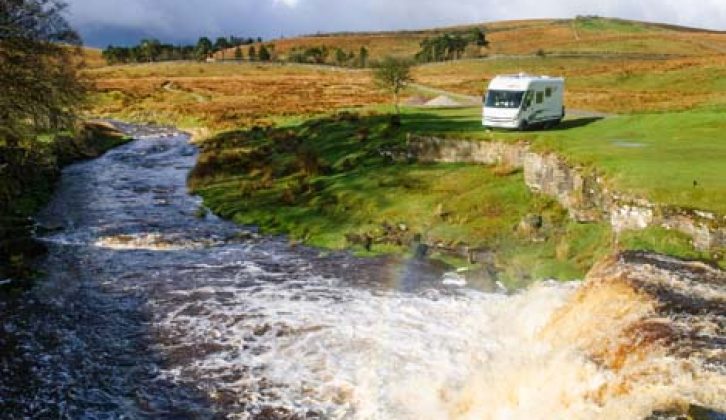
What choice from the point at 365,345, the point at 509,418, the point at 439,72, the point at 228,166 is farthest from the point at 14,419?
the point at 439,72

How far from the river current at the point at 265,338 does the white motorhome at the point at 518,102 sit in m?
12.9

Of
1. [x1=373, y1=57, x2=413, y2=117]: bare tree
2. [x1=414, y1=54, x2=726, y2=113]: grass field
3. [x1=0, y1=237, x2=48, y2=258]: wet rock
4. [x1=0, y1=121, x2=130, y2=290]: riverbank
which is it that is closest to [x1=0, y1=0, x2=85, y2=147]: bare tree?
[x1=0, y1=121, x2=130, y2=290]: riverbank

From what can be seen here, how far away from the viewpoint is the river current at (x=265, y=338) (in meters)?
15.4

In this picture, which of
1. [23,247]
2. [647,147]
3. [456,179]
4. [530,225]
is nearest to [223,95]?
[456,179]

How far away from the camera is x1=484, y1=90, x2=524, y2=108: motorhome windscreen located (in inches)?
1414

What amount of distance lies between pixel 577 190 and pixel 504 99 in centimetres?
1135

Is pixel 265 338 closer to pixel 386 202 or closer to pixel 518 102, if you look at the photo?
pixel 386 202

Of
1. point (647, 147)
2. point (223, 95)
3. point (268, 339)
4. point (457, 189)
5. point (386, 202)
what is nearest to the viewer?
point (268, 339)

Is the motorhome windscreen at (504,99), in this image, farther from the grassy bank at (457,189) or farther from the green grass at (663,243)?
the green grass at (663,243)

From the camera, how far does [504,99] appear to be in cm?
3631

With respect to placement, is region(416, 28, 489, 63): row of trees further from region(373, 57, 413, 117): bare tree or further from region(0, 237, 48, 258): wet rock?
region(0, 237, 48, 258): wet rock

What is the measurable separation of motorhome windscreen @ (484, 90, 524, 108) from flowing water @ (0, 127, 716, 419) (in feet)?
44.7

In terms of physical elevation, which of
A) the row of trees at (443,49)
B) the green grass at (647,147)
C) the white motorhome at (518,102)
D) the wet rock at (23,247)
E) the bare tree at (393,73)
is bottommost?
the wet rock at (23,247)

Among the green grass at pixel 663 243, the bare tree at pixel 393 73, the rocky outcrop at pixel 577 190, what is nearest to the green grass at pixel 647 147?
the rocky outcrop at pixel 577 190
